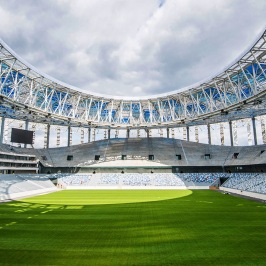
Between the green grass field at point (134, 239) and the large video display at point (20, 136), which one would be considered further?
the large video display at point (20, 136)

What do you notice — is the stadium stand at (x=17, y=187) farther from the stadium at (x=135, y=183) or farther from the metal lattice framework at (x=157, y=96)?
the metal lattice framework at (x=157, y=96)

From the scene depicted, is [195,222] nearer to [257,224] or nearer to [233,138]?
[257,224]

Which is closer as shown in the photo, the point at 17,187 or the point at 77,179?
the point at 17,187

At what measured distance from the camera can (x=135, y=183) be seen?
1626 inches

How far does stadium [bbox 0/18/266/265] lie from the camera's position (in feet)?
27.6

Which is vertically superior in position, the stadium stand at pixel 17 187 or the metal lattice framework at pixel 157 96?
the metal lattice framework at pixel 157 96

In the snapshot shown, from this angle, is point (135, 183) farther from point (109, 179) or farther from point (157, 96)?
point (157, 96)

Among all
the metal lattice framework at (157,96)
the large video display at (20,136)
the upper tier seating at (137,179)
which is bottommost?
the upper tier seating at (137,179)

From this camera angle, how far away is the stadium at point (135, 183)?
27.6 feet

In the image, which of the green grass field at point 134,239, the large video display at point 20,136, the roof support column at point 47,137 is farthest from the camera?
the roof support column at point 47,137

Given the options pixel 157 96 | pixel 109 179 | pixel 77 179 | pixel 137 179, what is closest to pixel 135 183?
pixel 137 179

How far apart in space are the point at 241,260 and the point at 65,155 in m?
49.9

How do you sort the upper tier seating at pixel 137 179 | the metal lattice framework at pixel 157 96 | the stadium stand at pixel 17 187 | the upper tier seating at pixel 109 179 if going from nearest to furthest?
the stadium stand at pixel 17 187 → the metal lattice framework at pixel 157 96 → the upper tier seating at pixel 137 179 → the upper tier seating at pixel 109 179

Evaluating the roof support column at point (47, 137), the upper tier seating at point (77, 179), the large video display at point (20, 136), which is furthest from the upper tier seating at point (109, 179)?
the roof support column at point (47, 137)
